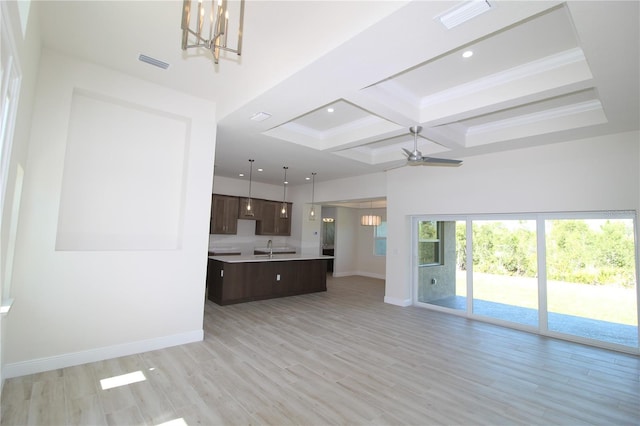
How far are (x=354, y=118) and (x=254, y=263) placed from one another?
3507mm

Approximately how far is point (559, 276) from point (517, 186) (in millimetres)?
1512

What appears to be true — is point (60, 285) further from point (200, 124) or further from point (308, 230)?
point (308, 230)

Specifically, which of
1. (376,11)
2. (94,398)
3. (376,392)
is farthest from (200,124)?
(376,392)

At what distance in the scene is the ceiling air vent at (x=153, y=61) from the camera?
315 centimetres

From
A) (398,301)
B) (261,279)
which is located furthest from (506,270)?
(261,279)

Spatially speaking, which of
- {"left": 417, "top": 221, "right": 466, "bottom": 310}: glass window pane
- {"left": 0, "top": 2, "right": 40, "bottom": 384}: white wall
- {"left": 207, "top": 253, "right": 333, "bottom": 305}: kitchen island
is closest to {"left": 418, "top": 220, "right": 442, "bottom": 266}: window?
{"left": 417, "top": 221, "right": 466, "bottom": 310}: glass window pane

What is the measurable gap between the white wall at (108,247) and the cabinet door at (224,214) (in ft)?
12.9

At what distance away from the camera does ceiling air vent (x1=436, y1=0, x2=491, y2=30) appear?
1907mm

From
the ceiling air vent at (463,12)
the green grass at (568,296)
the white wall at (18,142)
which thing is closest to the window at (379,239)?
the green grass at (568,296)

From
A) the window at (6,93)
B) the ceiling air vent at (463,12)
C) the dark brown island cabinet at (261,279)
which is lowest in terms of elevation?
the dark brown island cabinet at (261,279)

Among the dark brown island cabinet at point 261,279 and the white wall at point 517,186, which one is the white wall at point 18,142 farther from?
the white wall at point 517,186

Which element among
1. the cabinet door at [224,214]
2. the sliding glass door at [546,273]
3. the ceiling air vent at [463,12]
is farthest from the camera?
the cabinet door at [224,214]

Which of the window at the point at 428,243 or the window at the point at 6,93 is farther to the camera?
the window at the point at 428,243

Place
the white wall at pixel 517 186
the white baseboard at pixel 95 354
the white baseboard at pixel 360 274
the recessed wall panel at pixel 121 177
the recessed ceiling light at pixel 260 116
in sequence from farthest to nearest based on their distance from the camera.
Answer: the white baseboard at pixel 360 274 < the white wall at pixel 517 186 < the recessed ceiling light at pixel 260 116 < the recessed wall panel at pixel 121 177 < the white baseboard at pixel 95 354
